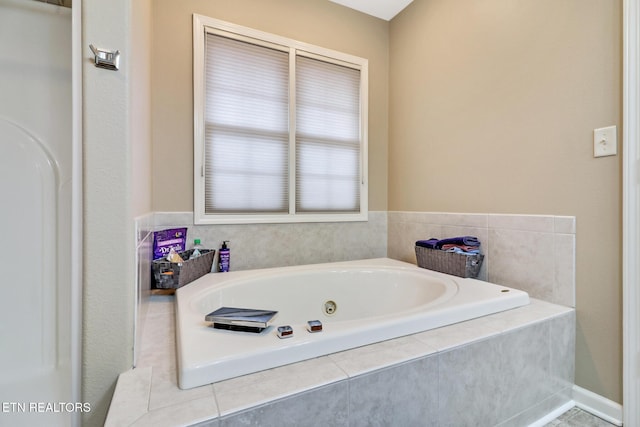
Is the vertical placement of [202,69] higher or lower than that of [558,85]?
higher

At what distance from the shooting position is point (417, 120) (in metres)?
2.20

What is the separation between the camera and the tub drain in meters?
1.84

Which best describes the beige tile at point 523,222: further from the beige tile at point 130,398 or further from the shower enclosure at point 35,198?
the shower enclosure at point 35,198

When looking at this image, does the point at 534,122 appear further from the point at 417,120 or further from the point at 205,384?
the point at 205,384

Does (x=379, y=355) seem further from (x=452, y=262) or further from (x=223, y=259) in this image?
(x=223, y=259)

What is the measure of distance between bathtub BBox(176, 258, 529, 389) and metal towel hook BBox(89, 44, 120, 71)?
0.79m

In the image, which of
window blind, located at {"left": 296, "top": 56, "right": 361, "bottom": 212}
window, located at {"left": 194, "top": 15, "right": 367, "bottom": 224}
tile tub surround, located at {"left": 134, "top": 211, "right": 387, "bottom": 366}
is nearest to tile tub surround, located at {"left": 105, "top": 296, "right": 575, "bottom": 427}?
tile tub surround, located at {"left": 134, "top": 211, "right": 387, "bottom": 366}

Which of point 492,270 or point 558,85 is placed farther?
point 492,270

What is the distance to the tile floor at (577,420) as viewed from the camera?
1183 mm

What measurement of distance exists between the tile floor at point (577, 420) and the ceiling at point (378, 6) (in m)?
2.72

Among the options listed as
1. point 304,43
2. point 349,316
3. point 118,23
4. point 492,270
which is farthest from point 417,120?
point 118,23

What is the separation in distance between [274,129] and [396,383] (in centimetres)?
173

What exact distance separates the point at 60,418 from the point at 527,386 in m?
1.69

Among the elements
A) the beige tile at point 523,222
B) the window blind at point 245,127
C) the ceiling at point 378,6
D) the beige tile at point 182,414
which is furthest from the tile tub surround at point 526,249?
the ceiling at point 378,6
